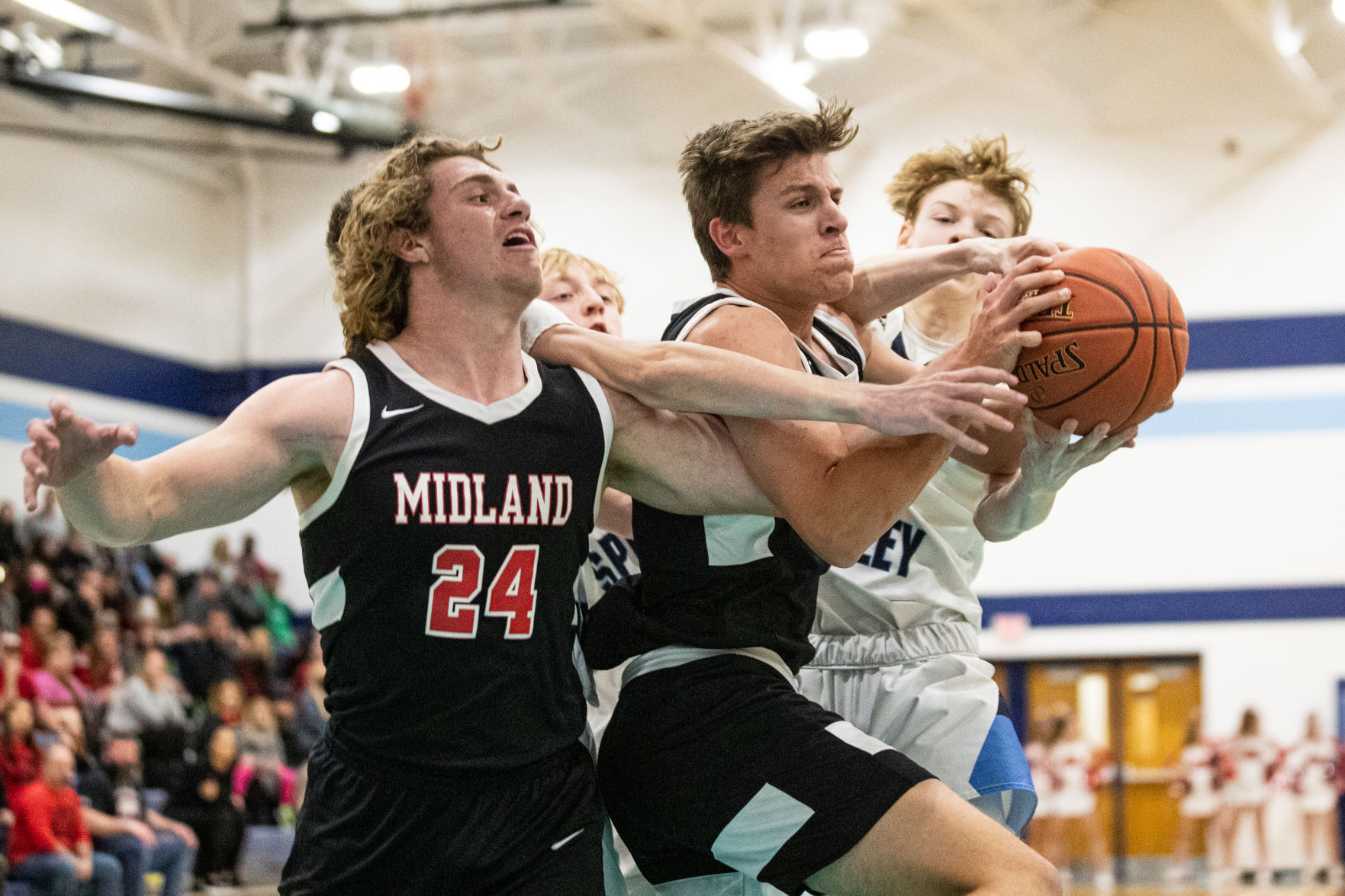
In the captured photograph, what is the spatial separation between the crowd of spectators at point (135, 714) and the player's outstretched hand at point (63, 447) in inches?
261

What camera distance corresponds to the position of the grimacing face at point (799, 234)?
3689 mm

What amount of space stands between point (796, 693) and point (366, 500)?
1103mm

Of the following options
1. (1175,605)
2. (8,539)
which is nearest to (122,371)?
(8,539)

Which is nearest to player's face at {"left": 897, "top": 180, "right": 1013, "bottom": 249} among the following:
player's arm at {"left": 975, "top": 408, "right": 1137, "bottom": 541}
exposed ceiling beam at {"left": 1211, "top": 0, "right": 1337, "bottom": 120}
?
player's arm at {"left": 975, "top": 408, "right": 1137, "bottom": 541}

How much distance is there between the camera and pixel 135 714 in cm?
1118

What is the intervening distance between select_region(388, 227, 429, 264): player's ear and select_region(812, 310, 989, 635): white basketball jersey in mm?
1771

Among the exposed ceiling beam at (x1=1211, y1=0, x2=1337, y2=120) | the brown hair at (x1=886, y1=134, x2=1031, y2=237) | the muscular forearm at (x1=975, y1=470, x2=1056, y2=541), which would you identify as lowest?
the muscular forearm at (x1=975, y1=470, x2=1056, y2=541)

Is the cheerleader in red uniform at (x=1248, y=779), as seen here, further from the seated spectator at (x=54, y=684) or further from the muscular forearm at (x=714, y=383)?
the muscular forearm at (x=714, y=383)

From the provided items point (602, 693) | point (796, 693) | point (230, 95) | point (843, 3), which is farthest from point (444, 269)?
point (230, 95)

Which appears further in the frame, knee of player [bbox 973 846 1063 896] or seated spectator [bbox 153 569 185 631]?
seated spectator [bbox 153 569 185 631]

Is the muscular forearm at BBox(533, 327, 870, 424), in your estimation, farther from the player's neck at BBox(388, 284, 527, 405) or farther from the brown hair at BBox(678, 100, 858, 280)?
the brown hair at BBox(678, 100, 858, 280)

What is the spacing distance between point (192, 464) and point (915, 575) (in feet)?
7.93

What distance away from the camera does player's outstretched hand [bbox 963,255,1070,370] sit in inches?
130

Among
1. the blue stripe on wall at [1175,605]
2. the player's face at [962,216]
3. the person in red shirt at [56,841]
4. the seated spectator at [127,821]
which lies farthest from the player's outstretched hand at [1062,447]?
the blue stripe on wall at [1175,605]
